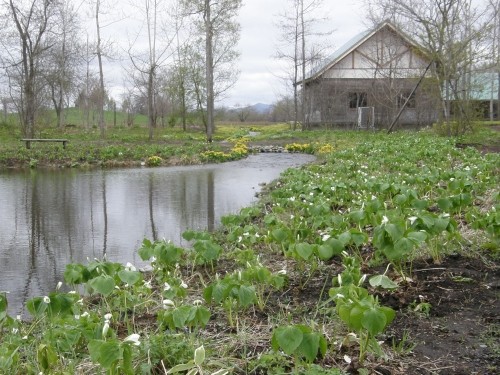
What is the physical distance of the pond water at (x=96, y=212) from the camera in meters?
5.97

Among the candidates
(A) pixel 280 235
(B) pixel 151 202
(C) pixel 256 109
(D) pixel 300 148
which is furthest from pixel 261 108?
(A) pixel 280 235

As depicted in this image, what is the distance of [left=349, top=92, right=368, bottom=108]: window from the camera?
33219 millimetres

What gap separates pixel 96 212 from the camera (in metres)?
9.06

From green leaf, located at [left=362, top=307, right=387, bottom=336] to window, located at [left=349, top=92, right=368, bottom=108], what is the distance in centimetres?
3170

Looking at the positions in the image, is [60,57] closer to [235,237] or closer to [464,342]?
[235,237]

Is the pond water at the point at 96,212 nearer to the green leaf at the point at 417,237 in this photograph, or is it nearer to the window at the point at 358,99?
the green leaf at the point at 417,237

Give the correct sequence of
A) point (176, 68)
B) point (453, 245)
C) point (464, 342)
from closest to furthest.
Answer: point (464, 342) → point (453, 245) → point (176, 68)

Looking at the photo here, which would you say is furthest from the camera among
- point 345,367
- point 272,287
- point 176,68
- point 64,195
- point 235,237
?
point 176,68

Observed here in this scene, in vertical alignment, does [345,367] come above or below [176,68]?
below

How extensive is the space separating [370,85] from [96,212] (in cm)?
2635

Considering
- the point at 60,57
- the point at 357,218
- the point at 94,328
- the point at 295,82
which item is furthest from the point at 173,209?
the point at 295,82

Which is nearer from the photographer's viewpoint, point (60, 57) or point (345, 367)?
point (345, 367)

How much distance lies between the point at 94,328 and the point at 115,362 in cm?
54

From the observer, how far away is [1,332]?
11.0ft
